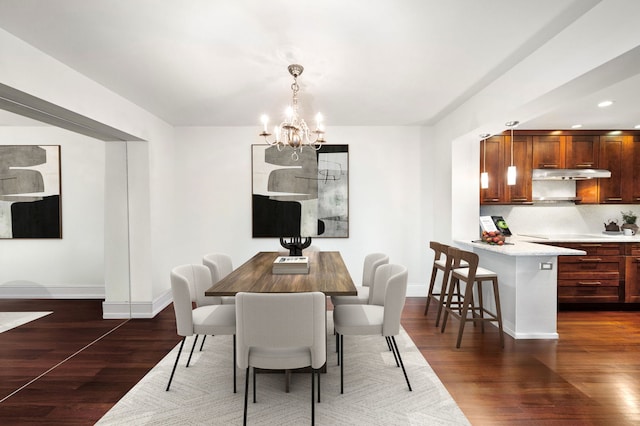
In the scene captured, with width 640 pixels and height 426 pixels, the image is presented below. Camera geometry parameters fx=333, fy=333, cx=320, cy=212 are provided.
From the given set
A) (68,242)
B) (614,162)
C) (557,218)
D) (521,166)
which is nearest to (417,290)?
(521,166)

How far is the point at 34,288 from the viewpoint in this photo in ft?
8.68

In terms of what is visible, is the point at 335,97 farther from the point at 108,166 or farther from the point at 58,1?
the point at 108,166

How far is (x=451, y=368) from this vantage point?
2.70 m

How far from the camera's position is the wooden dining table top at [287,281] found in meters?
2.09

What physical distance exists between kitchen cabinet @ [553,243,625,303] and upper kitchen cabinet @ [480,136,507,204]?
1107mm

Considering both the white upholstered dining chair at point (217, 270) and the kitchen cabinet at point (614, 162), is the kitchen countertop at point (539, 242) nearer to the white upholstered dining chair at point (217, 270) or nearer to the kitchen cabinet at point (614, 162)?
the kitchen cabinet at point (614, 162)

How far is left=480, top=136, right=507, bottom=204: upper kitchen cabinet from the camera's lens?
463 cm

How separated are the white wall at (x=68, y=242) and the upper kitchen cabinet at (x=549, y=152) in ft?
18.2

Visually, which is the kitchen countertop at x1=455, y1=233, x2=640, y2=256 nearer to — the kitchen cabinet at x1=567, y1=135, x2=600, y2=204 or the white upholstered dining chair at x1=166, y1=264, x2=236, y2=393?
the kitchen cabinet at x1=567, y1=135, x2=600, y2=204

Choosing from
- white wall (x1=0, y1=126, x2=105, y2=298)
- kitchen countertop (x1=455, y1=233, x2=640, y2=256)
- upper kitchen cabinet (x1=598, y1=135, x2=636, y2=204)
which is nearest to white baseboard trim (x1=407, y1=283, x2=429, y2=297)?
kitchen countertop (x1=455, y1=233, x2=640, y2=256)

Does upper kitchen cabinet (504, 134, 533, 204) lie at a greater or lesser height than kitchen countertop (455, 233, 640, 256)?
greater

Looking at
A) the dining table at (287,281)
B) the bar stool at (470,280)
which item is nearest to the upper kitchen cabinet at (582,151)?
the bar stool at (470,280)

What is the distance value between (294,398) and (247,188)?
10.5 ft

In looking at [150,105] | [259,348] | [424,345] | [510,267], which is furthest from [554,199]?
[150,105]
